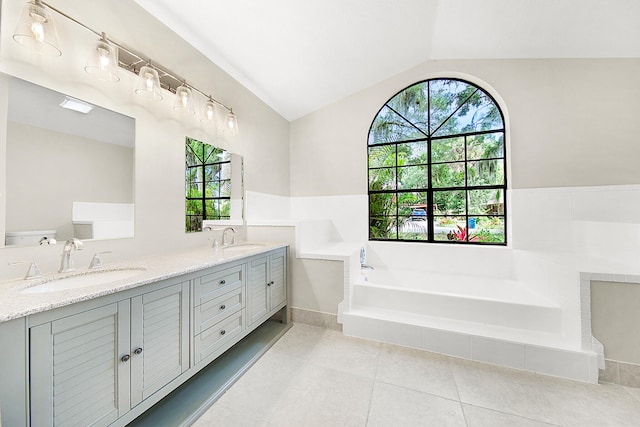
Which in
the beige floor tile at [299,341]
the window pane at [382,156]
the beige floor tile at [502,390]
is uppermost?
the window pane at [382,156]

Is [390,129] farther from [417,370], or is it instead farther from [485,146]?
[417,370]

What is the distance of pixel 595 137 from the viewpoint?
235 centimetres

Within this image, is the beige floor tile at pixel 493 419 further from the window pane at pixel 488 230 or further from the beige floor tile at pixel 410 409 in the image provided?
the window pane at pixel 488 230

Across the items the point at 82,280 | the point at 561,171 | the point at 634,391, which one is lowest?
the point at 634,391

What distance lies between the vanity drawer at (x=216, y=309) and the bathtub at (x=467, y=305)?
3.63 ft

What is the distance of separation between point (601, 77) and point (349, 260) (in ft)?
10.0

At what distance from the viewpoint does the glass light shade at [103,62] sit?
1346 mm

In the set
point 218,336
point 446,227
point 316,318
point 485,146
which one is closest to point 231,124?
point 218,336

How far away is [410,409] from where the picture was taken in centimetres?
136

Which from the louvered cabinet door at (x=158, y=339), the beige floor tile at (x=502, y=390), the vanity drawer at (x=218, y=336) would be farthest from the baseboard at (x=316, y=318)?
the louvered cabinet door at (x=158, y=339)

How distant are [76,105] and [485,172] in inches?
146

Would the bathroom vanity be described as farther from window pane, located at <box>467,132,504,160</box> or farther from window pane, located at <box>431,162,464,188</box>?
window pane, located at <box>467,132,504,160</box>

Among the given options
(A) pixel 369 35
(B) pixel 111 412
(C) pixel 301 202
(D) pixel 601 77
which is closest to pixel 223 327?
(B) pixel 111 412

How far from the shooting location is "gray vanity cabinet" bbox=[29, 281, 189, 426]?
82cm
